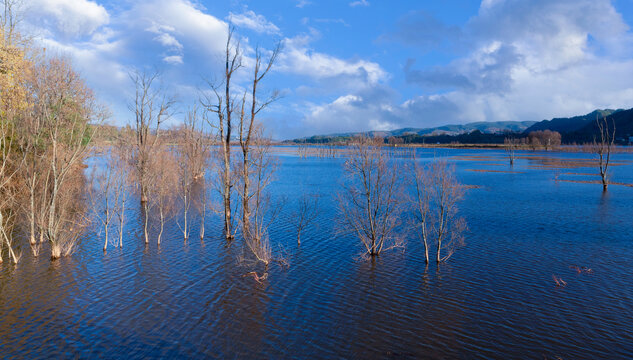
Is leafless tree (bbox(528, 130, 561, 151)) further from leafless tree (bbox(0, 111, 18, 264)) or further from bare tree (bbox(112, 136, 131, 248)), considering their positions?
leafless tree (bbox(0, 111, 18, 264))

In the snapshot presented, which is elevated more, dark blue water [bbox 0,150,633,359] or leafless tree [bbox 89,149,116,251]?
leafless tree [bbox 89,149,116,251]

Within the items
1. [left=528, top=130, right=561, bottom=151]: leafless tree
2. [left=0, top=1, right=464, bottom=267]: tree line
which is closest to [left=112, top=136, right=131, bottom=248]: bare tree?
[left=0, top=1, right=464, bottom=267]: tree line

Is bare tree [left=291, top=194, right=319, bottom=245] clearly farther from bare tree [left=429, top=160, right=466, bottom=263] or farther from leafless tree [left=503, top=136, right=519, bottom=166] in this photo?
leafless tree [left=503, top=136, right=519, bottom=166]

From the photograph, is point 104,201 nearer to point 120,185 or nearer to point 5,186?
point 5,186

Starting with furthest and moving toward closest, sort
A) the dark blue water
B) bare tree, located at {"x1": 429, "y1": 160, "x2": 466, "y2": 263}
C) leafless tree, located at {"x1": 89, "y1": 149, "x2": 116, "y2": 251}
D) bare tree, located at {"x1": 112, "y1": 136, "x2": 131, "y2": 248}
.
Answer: bare tree, located at {"x1": 112, "y1": 136, "x2": 131, "y2": 248} < leafless tree, located at {"x1": 89, "y1": 149, "x2": 116, "y2": 251} < bare tree, located at {"x1": 429, "y1": 160, "x2": 466, "y2": 263} < the dark blue water

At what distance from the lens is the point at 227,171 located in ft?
79.8

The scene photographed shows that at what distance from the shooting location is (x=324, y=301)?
14875 mm

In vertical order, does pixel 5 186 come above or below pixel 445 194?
above

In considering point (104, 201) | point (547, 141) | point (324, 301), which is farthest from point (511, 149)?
point (547, 141)

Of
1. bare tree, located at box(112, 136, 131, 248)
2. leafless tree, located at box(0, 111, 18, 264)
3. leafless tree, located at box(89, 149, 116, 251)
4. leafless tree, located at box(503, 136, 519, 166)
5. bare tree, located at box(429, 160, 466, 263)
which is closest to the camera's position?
leafless tree, located at box(0, 111, 18, 264)

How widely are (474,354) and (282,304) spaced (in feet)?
24.4

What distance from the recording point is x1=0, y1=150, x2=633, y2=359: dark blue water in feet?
37.8

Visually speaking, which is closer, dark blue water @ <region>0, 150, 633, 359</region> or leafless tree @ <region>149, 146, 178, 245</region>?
dark blue water @ <region>0, 150, 633, 359</region>

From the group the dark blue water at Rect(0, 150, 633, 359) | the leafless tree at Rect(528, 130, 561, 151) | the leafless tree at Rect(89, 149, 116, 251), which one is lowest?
the dark blue water at Rect(0, 150, 633, 359)
